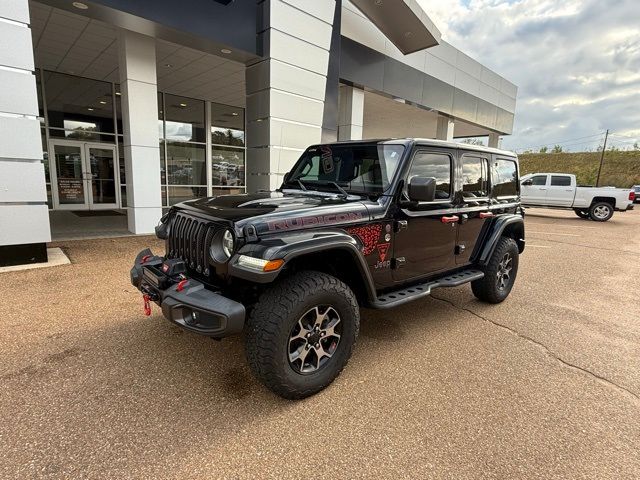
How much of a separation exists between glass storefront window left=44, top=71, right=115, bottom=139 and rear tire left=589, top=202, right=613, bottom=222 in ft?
63.7

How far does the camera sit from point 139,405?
2.45 meters

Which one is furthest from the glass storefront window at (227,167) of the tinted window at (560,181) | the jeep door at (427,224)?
the tinted window at (560,181)

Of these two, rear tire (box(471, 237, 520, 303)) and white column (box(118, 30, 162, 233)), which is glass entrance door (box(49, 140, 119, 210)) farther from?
rear tire (box(471, 237, 520, 303))

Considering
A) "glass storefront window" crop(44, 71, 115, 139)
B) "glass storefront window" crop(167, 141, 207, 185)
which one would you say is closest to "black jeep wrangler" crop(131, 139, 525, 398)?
A: "glass storefront window" crop(44, 71, 115, 139)

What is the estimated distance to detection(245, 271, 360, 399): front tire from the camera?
236 cm

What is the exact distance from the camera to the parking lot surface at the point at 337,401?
2041 mm

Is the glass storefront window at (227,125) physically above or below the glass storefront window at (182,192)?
above

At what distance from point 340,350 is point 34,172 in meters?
5.48

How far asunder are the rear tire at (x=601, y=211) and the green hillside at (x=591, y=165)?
32539 millimetres

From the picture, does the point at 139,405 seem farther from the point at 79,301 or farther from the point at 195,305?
the point at 79,301

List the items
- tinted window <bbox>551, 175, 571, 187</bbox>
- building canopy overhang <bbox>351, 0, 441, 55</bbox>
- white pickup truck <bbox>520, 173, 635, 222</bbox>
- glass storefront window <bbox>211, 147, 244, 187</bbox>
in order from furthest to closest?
tinted window <bbox>551, 175, 571, 187</bbox> → white pickup truck <bbox>520, 173, 635, 222</bbox> → glass storefront window <bbox>211, 147, 244, 187</bbox> → building canopy overhang <bbox>351, 0, 441, 55</bbox>

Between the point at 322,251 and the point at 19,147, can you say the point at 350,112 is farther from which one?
the point at 322,251

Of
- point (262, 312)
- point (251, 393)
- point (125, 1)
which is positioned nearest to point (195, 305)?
point (262, 312)

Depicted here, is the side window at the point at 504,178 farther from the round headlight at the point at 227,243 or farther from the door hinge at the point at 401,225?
the round headlight at the point at 227,243
